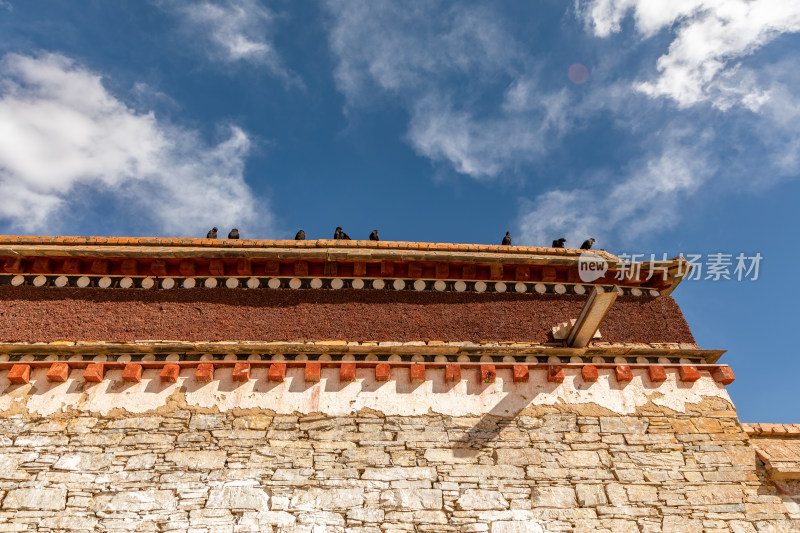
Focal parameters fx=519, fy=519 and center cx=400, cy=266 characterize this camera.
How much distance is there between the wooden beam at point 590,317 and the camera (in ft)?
19.1

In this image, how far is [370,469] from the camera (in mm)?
5289

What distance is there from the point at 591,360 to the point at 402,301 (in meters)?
2.52

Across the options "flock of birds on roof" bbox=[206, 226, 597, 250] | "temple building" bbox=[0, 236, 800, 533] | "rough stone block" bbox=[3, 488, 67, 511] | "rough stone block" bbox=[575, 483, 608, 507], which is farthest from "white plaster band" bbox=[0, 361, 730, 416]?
"flock of birds on roof" bbox=[206, 226, 597, 250]

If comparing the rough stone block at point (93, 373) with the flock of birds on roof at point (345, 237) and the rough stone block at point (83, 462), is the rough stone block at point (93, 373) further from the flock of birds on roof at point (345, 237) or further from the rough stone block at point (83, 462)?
the flock of birds on roof at point (345, 237)

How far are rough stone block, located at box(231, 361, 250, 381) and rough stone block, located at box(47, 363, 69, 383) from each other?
5.92 feet

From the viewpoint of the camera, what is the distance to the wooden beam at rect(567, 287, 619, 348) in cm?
583

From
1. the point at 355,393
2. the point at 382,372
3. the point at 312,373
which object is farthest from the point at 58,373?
the point at 382,372

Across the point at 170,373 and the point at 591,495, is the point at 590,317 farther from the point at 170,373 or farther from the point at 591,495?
the point at 170,373

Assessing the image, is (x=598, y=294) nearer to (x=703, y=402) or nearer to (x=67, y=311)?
(x=703, y=402)

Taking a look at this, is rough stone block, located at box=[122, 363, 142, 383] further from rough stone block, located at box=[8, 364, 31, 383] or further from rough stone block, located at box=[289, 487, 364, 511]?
rough stone block, located at box=[289, 487, 364, 511]

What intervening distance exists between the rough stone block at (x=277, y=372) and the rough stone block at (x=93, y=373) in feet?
5.96

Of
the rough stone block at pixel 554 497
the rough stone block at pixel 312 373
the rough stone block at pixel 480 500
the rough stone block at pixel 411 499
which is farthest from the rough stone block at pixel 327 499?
the rough stone block at pixel 554 497

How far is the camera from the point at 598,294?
5.80 meters

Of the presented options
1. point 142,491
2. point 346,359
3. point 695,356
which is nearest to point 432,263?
point 346,359
